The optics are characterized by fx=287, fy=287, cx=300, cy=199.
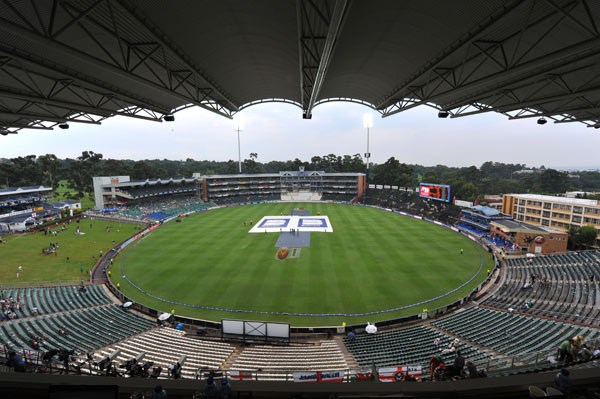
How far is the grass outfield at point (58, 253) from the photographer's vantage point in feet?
90.1

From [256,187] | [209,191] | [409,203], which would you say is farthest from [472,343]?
[256,187]

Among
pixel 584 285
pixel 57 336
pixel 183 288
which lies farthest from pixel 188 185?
pixel 584 285

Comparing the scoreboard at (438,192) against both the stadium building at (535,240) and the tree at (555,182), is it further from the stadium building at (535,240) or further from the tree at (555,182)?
the tree at (555,182)

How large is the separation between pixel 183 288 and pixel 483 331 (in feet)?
71.2

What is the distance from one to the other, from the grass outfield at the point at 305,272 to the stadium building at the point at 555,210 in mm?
14802

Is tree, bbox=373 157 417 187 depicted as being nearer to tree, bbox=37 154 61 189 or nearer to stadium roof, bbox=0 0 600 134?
stadium roof, bbox=0 0 600 134

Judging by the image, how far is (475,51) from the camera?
481 inches

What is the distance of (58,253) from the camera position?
34.3 m

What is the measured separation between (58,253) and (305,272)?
99.3 feet

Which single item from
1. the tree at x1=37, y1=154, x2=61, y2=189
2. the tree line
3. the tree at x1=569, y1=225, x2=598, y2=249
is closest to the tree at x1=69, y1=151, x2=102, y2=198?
the tree line

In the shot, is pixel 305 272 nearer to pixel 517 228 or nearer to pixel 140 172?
pixel 517 228

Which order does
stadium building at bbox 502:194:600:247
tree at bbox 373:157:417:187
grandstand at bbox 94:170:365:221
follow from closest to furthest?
stadium building at bbox 502:194:600:247
grandstand at bbox 94:170:365:221
tree at bbox 373:157:417:187

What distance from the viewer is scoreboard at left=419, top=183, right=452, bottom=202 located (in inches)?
2004

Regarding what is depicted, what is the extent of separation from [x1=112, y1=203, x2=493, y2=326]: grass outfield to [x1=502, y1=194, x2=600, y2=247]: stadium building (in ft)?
48.6
